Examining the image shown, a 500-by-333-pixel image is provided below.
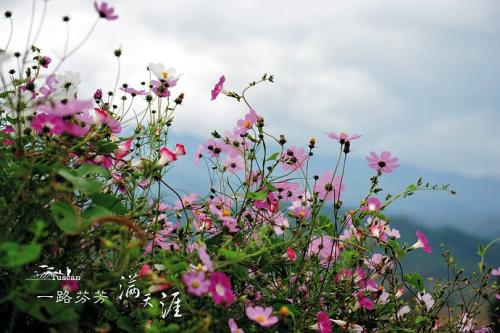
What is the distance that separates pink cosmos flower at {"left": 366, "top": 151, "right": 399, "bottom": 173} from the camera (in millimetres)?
2053

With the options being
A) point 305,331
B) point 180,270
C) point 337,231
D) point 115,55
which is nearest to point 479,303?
point 337,231

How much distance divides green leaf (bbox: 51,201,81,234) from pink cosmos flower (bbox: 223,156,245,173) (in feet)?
3.73

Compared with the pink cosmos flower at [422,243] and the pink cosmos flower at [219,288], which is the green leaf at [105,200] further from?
the pink cosmos flower at [422,243]

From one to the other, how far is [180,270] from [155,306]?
0.33 ft

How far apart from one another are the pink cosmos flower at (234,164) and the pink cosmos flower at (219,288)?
3.44 ft

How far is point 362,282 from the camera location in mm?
1902

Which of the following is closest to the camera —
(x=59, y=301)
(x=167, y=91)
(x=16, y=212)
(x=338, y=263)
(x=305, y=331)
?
(x=59, y=301)

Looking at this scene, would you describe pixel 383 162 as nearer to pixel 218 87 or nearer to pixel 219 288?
pixel 218 87

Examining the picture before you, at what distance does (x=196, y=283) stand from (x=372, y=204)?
1.09 m

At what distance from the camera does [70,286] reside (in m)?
1.16

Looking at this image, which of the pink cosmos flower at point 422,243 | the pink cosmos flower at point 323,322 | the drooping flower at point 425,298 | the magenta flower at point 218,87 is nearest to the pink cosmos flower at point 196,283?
the pink cosmos flower at point 323,322

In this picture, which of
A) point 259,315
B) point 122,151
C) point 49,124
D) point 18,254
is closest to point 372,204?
point 259,315

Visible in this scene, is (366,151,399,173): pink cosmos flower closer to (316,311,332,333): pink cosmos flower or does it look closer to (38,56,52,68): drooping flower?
(316,311,332,333): pink cosmos flower

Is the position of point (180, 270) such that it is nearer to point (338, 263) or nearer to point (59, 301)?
point (59, 301)
